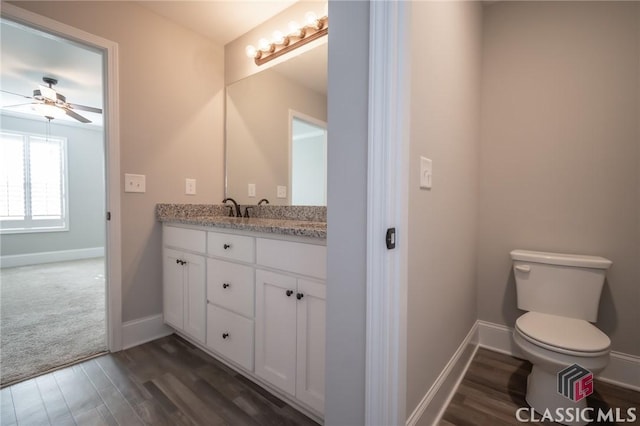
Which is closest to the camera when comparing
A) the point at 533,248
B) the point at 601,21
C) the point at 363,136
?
the point at 363,136

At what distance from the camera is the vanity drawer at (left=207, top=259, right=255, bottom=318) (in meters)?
1.47

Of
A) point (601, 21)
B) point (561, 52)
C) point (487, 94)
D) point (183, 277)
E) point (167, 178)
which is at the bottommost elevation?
point (183, 277)

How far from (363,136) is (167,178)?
5.99 feet


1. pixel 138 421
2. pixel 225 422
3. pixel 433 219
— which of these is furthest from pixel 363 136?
pixel 138 421

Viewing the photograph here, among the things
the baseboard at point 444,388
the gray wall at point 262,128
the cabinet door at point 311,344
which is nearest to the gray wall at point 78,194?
the gray wall at point 262,128

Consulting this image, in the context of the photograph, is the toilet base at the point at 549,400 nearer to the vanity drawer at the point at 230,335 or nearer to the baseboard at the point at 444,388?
the baseboard at the point at 444,388

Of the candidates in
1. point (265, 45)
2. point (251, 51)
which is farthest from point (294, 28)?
point (251, 51)

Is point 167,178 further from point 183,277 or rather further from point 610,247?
point 610,247

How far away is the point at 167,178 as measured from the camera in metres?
2.15

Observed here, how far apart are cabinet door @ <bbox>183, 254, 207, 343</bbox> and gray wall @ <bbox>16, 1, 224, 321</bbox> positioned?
0.38 metres

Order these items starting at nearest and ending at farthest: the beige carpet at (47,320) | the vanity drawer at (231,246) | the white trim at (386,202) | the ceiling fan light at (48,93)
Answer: the white trim at (386,202) < the vanity drawer at (231,246) < the beige carpet at (47,320) < the ceiling fan light at (48,93)

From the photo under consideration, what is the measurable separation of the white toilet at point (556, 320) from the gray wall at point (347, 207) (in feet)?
3.24

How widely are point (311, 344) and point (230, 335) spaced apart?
23.6 inches

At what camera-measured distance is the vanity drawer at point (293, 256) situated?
117cm
